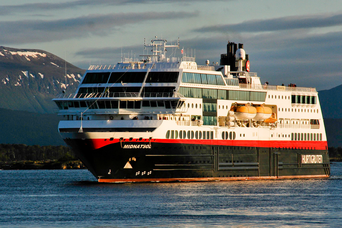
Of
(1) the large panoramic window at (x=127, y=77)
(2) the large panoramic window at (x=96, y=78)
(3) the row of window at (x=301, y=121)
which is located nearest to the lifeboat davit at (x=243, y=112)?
(3) the row of window at (x=301, y=121)

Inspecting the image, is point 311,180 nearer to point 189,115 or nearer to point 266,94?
point 266,94

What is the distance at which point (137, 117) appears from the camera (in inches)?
2680

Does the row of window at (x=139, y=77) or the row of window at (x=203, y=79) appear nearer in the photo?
the row of window at (x=139, y=77)

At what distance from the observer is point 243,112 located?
248 feet

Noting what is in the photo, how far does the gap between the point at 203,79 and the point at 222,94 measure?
11.6ft

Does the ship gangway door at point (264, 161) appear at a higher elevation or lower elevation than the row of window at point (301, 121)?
lower

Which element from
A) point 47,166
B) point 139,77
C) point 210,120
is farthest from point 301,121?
point 47,166

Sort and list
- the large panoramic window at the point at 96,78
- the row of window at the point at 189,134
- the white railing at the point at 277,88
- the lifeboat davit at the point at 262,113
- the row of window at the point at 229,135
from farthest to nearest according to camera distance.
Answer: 1. the white railing at the point at 277,88
2. the lifeboat davit at the point at 262,113
3. the row of window at the point at 229,135
4. the large panoramic window at the point at 96,78
5. the row of window at the point at 189,134

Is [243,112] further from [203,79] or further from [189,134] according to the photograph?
[189,134]

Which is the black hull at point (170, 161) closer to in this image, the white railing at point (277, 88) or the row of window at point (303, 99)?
the white railing at point (277, 88)

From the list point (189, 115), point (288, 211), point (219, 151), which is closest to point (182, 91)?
point (189, 115)

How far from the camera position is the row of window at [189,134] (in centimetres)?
6731

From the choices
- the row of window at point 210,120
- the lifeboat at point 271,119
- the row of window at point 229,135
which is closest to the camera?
the row of window at point 210,120

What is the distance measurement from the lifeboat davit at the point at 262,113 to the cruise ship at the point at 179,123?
13 centimetres
